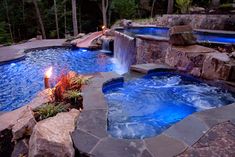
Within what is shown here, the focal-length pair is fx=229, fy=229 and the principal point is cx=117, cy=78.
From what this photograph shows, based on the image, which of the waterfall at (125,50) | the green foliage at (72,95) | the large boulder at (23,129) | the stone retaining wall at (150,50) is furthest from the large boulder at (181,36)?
the large boulder at (23,129)

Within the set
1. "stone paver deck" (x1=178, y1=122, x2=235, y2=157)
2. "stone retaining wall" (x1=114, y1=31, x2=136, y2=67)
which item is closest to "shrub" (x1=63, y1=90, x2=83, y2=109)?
"stone paver deck" (x1=178, y1=122, x2=235, y2=157)

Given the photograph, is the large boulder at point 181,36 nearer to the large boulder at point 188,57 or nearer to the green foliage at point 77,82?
the large boulder at point 188,57

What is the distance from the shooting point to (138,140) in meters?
3.15

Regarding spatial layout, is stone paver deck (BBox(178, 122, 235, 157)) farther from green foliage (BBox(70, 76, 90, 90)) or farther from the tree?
the tree

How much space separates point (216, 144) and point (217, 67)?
3.16m

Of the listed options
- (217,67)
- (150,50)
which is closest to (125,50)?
(150,50)

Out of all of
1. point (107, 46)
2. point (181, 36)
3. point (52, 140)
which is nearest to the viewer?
point (52, 140)

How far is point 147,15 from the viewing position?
77.4 feet

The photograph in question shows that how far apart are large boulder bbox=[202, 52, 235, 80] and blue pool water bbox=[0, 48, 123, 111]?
4.85 m

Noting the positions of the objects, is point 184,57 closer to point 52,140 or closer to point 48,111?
point 48,111

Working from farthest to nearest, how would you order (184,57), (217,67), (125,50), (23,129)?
(125,50), (184,57), (217,67), (23,129)

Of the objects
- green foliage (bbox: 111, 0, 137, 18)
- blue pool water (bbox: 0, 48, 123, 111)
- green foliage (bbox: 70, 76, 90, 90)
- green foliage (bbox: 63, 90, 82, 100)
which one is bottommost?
blue pool water (bbox: 0, 48, 123, 111)

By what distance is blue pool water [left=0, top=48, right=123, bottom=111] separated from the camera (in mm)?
7027

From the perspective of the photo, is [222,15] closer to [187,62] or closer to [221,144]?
[187,62]
